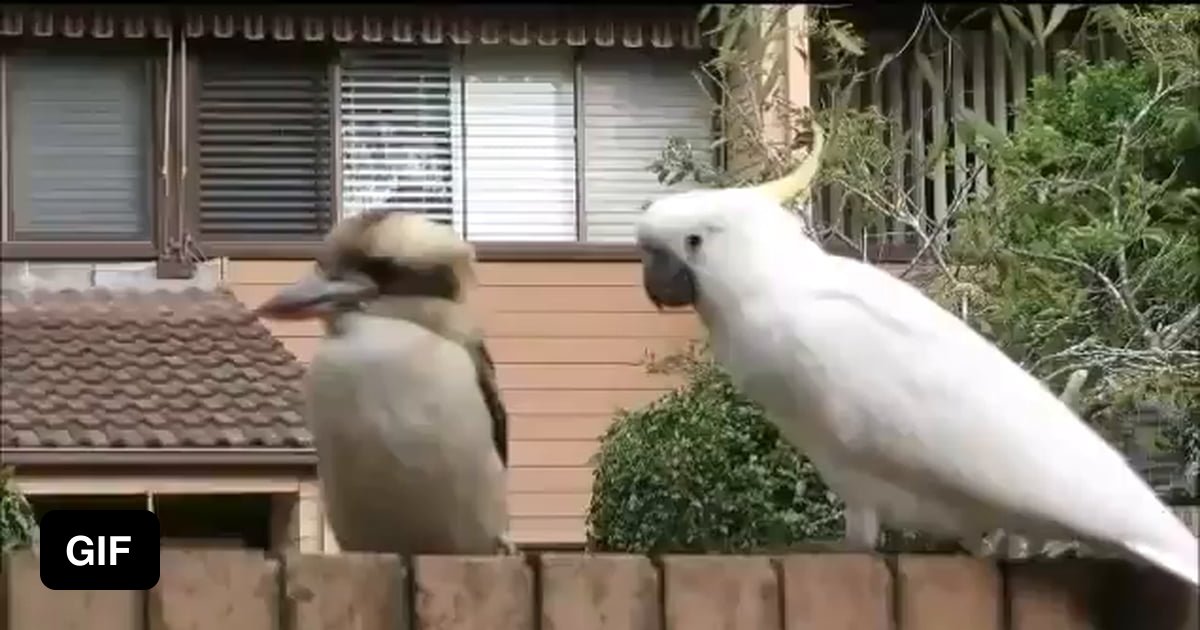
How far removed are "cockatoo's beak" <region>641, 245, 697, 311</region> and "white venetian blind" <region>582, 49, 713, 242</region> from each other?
45 cm

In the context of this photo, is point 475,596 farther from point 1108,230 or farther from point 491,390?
point 1108,230

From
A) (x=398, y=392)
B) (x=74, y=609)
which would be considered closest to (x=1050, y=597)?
(x=398, y=392)

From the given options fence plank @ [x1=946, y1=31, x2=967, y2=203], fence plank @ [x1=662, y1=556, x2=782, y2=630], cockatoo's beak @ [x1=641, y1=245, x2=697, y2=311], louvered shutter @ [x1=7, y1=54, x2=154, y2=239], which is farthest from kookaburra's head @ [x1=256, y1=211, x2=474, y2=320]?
fence plank @ [x1=946, y1=31, x2=967, y2=203]

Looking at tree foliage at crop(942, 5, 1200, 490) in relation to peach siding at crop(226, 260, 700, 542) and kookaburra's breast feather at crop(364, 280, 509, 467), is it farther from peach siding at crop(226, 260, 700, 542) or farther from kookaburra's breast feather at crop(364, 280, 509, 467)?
kookaburra's breast feather at crop(364, 280, 509, 467)

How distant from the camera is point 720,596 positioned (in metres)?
0.99

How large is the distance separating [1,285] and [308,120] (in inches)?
12.5

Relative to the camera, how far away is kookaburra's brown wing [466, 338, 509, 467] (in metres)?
1.15

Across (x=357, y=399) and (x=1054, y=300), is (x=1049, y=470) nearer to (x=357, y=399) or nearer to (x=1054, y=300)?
(x=357, y=399)

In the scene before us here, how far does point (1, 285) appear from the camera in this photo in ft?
5.28

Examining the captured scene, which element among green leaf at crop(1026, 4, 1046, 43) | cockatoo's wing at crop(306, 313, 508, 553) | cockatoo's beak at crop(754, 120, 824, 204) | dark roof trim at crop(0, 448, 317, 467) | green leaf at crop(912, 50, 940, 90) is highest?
green leaf at crop(1026, 4, 1046, 43)

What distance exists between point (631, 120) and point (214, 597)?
0.77 metres

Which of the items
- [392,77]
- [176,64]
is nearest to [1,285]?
[176,64]

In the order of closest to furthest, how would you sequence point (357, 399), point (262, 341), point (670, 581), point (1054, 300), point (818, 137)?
point (670, 581) < point (357, 399) < point (818, 137) < point (262, 341) < point (1054, 300)

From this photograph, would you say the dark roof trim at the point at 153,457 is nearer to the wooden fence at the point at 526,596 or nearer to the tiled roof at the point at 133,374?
the tiled roof at the point at 133,374
